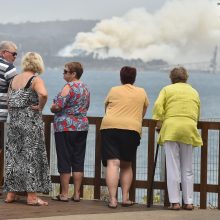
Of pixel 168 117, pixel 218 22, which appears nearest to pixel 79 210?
pixel 168 117

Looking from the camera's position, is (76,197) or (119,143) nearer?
(119,143)

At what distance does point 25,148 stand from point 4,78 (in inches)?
28.1

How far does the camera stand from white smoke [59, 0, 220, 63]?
435 feet

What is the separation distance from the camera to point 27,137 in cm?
761

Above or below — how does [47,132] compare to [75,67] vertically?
below

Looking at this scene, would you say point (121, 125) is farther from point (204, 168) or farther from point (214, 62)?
point (214, 62)

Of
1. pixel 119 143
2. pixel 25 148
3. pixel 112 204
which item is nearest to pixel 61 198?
pixel 112 204

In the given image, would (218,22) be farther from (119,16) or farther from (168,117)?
(168,117)

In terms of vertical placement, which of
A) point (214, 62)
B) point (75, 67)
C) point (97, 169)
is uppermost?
point (214, 62)

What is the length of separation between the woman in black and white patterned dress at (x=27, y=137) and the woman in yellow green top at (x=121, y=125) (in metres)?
0.58

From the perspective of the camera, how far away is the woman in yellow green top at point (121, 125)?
761 cm

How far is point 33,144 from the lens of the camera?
7637 millimetres

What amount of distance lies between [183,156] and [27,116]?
1451 millimetres

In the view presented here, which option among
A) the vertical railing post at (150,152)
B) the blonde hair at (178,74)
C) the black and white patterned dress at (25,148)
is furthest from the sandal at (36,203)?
the blonde hair at (178,74)
